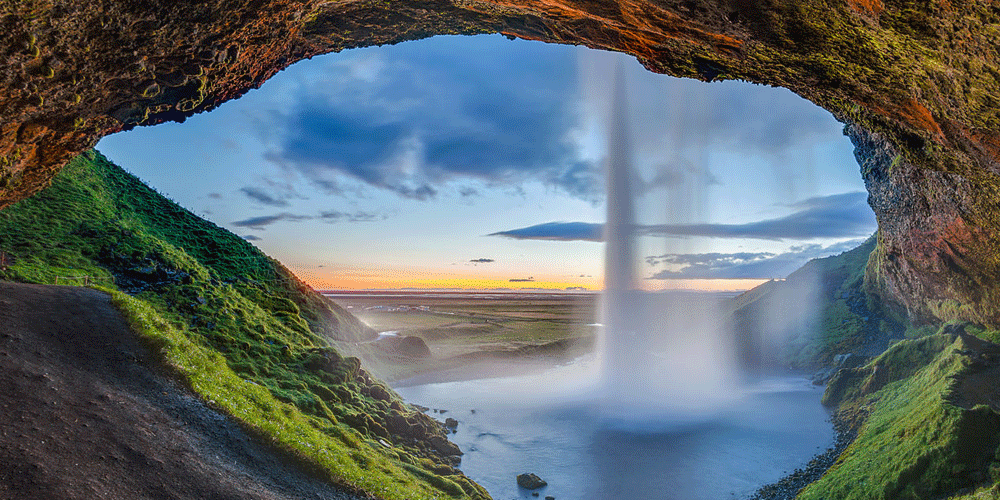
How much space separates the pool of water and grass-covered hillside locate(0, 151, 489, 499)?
4.41 metres

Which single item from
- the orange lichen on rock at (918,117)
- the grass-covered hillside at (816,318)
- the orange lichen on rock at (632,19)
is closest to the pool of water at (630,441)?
the grass-covered hillside at (816,318)

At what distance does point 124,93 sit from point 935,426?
2901cm

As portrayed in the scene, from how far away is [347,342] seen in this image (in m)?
39.1

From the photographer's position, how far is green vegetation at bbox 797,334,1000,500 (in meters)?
15.0

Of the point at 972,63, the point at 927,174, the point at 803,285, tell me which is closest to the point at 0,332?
the point at 972,63

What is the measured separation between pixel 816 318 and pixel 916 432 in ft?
103

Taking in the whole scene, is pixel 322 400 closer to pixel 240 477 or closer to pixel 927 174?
pixel 240 477

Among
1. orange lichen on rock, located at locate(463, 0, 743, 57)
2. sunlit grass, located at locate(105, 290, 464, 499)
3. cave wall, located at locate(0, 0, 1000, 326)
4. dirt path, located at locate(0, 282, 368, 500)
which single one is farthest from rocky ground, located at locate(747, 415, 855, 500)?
orange lichen on rock, located at locate(463, 0, 743, 57)

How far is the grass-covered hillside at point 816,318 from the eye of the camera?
38.5 meters

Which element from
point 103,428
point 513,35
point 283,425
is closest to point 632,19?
point 513,35

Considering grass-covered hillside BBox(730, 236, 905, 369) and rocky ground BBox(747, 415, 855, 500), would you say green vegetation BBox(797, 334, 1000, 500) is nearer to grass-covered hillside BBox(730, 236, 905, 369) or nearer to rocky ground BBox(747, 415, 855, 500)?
rocky ground BBox(747, 415, 855, 500)

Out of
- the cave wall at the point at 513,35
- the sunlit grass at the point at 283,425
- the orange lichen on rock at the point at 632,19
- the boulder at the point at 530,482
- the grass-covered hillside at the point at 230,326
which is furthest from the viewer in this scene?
the boulder at the point at 530,482

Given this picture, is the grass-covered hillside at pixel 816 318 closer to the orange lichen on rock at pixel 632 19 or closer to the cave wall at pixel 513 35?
the cave wall at pixel 513 35

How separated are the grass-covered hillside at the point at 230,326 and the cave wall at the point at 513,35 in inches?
399
